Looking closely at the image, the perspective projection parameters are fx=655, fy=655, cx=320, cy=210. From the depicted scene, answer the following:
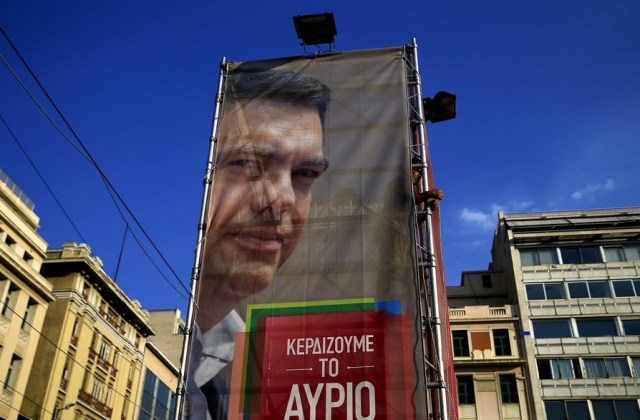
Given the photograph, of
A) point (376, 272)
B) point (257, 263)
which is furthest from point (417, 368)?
point (257, 263)

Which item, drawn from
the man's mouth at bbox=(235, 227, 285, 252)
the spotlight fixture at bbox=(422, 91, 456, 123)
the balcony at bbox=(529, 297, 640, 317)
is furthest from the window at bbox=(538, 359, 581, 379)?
the man's mouth at bbox=(235, 227, 285, 252)

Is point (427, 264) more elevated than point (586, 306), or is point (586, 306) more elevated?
point (586, 306)

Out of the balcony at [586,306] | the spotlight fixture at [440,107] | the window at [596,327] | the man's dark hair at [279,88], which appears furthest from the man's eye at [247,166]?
the window at [596,327]

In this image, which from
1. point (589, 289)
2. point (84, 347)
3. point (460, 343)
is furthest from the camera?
point (84, 347)

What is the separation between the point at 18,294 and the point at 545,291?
111ft

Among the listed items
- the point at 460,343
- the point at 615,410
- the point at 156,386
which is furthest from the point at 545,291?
the point at 156,386

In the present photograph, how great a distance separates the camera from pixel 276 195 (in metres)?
16.6

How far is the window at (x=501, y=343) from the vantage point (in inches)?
1619

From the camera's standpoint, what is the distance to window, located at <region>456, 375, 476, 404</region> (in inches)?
1572

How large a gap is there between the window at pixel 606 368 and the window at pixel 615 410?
1562 millimetres

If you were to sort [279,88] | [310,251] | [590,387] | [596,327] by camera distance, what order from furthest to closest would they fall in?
[596,327]
[590,387]
[279,88]
[310,251]

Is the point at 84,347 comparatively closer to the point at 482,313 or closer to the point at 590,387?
the point at 482,313

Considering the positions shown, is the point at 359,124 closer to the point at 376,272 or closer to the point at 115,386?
the point at 376,272

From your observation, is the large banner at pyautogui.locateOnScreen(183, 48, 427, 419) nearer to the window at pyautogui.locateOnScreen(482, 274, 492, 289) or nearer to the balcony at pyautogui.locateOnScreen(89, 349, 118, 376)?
the window at pyautogui.locateOnScreen(482, 274, 492, 289)
